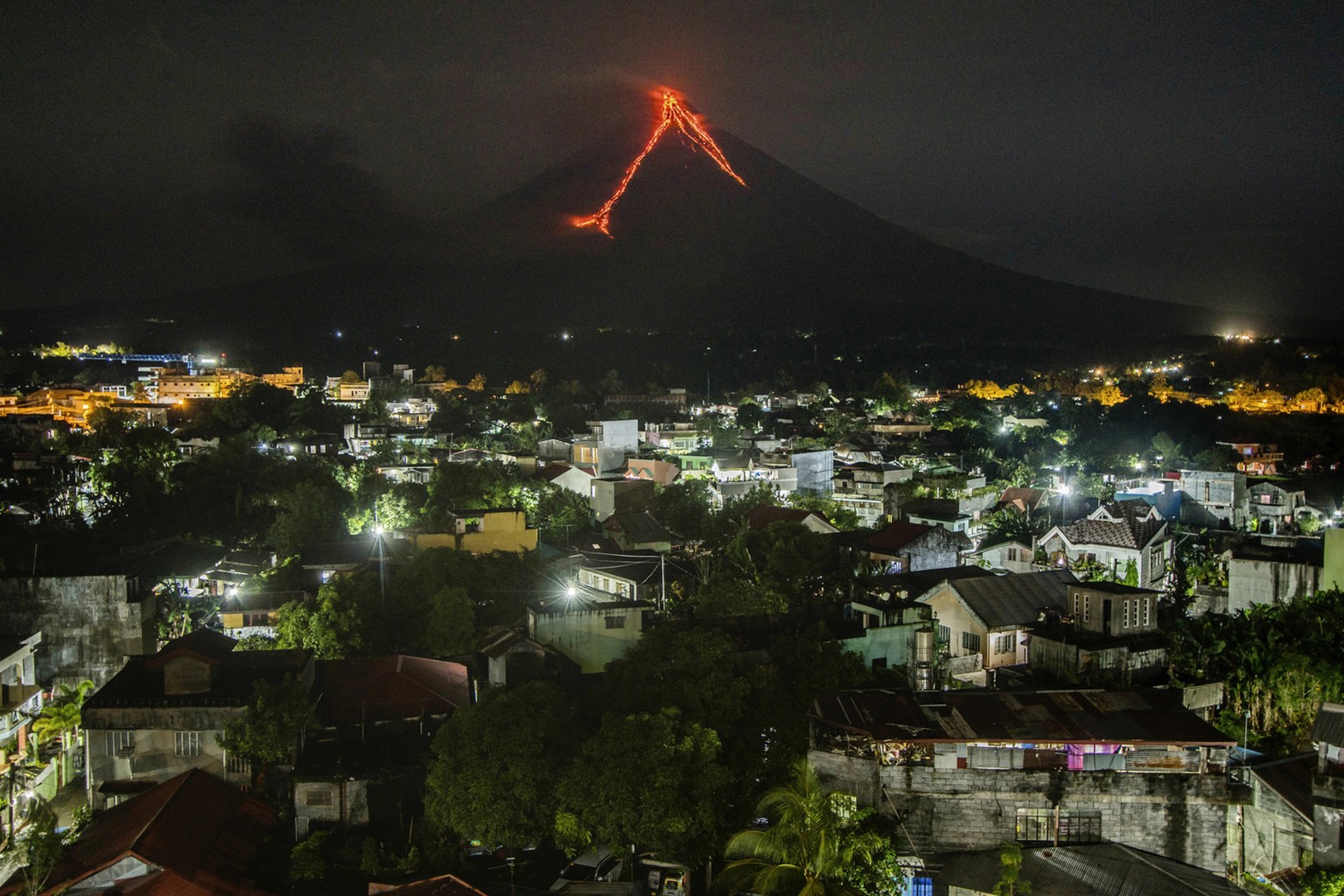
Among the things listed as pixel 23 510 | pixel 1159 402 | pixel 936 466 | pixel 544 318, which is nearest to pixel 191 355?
pixel 544 318

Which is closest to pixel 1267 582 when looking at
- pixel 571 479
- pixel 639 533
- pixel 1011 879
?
pixel 1011 879

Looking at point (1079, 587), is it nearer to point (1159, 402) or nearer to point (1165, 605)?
point (1165, 605)

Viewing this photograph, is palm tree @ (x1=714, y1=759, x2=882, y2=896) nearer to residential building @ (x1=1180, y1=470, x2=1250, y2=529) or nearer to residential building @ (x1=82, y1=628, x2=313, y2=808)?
residential building @ (x1=82, y1=628, x2=313, y2=808)

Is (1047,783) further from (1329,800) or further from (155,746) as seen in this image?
(155,746)

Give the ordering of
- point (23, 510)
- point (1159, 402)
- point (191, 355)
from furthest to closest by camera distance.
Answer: point (191, 355) → point (1159, 402) → point (23, 510)

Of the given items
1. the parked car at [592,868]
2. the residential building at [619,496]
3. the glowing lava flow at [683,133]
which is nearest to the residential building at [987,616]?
the parked car at [592,868]

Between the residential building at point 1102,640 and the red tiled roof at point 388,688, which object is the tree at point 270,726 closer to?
the red tiled roof at point 388,688

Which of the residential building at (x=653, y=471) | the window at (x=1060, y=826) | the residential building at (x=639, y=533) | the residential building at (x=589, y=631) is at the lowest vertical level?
the window at (x=1060, y=826)
